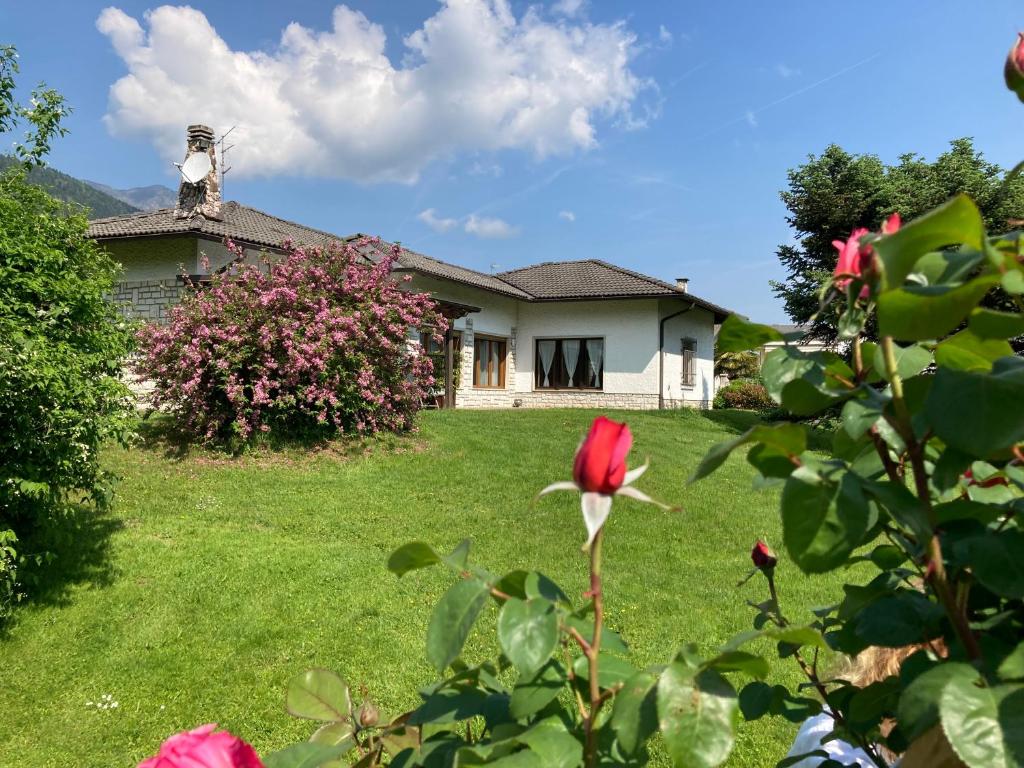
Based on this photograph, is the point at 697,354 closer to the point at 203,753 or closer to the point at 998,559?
the point at 998,559

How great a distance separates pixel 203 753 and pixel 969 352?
0.83 metres

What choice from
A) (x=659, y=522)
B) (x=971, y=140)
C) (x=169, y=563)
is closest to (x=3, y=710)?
(x=169, y=563)

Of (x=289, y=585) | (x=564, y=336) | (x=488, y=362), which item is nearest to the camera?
(x=289, y=585)

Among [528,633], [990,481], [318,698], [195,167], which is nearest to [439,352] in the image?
[195,167]

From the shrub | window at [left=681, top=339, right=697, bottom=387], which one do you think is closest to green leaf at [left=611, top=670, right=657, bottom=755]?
the shrub

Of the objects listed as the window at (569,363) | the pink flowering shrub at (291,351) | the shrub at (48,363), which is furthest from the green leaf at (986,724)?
the window at (569,363)

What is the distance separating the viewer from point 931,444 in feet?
2.74

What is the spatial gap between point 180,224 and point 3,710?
11565 millimetres

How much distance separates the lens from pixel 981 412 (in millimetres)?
536

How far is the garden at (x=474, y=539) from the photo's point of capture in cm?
58

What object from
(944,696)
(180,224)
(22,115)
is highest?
(180,224)

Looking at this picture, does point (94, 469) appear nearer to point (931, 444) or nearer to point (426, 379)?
point (931, 444)

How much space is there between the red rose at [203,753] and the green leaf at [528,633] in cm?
23

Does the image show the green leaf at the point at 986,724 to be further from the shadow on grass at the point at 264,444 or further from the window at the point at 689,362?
the window at the point at 689,362
